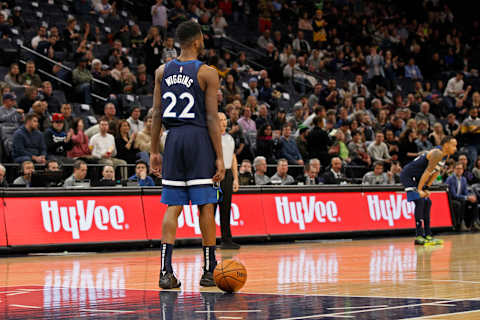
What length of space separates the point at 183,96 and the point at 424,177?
8.39 meters

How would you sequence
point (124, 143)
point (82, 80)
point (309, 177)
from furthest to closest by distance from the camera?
point (82, 80), point (309, 177), point (124, 143)

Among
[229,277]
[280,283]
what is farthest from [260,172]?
[229,277]

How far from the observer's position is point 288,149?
20.2 meters

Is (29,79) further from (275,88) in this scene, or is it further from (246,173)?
(275,88)

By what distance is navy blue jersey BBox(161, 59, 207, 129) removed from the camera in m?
7.91

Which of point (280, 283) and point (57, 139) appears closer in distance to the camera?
point (280, 283)

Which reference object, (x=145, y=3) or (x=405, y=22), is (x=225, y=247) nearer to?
(x=145, y=3)

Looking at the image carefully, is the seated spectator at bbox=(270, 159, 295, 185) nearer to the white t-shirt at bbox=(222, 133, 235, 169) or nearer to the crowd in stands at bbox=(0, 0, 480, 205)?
the crowd in stands at bbox=(0, 0, 480, 205)

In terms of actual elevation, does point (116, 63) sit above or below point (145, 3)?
below

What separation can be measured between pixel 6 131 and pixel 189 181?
974cm

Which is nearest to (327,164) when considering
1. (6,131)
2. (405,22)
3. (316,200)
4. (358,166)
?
(358,166)

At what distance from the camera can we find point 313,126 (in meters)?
21.7

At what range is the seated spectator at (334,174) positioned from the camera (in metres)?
19.3

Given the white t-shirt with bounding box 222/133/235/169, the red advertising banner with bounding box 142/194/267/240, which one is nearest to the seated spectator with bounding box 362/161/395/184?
the red advertising banner with bounding box 142/194/267/240
